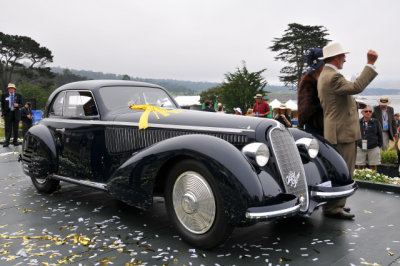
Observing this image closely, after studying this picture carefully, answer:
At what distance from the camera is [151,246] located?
137 inches

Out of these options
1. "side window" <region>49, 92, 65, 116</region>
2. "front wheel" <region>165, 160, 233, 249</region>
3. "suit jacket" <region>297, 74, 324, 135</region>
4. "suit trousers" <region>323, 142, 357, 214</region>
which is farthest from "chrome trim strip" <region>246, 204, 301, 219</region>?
"side window" <region>49, 92, 65, 116</region>

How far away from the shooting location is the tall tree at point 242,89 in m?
37.3

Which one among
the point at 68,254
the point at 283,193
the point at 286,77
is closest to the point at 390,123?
the point at 283,193

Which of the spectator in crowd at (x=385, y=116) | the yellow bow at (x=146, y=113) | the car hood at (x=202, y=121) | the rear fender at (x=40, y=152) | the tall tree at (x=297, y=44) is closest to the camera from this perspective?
the car hood at (x=202, y=121)

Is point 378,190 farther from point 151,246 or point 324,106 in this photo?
point 151,246

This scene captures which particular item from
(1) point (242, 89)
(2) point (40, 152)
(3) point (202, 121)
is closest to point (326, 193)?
(3) point (202, 121)

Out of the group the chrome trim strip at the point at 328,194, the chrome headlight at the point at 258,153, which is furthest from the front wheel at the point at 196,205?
the chrome trim strip at the point at 328,194

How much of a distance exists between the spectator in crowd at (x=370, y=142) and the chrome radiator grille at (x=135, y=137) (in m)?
5.06

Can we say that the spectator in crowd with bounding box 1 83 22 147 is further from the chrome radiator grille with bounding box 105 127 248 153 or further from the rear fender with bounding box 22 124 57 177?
the chrome radiator grille with bounding box 105 127 248 153

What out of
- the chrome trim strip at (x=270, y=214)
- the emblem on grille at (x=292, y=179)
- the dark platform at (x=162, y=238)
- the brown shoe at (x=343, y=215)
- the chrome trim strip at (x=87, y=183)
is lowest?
the dark platform at (x=162, y=238)

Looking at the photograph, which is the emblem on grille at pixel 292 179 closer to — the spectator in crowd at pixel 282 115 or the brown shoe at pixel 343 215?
the brown shoe at pixel 343 215

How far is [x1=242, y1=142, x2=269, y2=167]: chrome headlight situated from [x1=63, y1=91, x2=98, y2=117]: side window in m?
2.44

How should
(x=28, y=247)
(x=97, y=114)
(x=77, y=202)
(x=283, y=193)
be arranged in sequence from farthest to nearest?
1. (x=77, y=202)
2. (x=97, y=114)
3. (x=28, y=247)
4. (x=283, y=193)

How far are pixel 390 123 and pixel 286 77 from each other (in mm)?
44502
